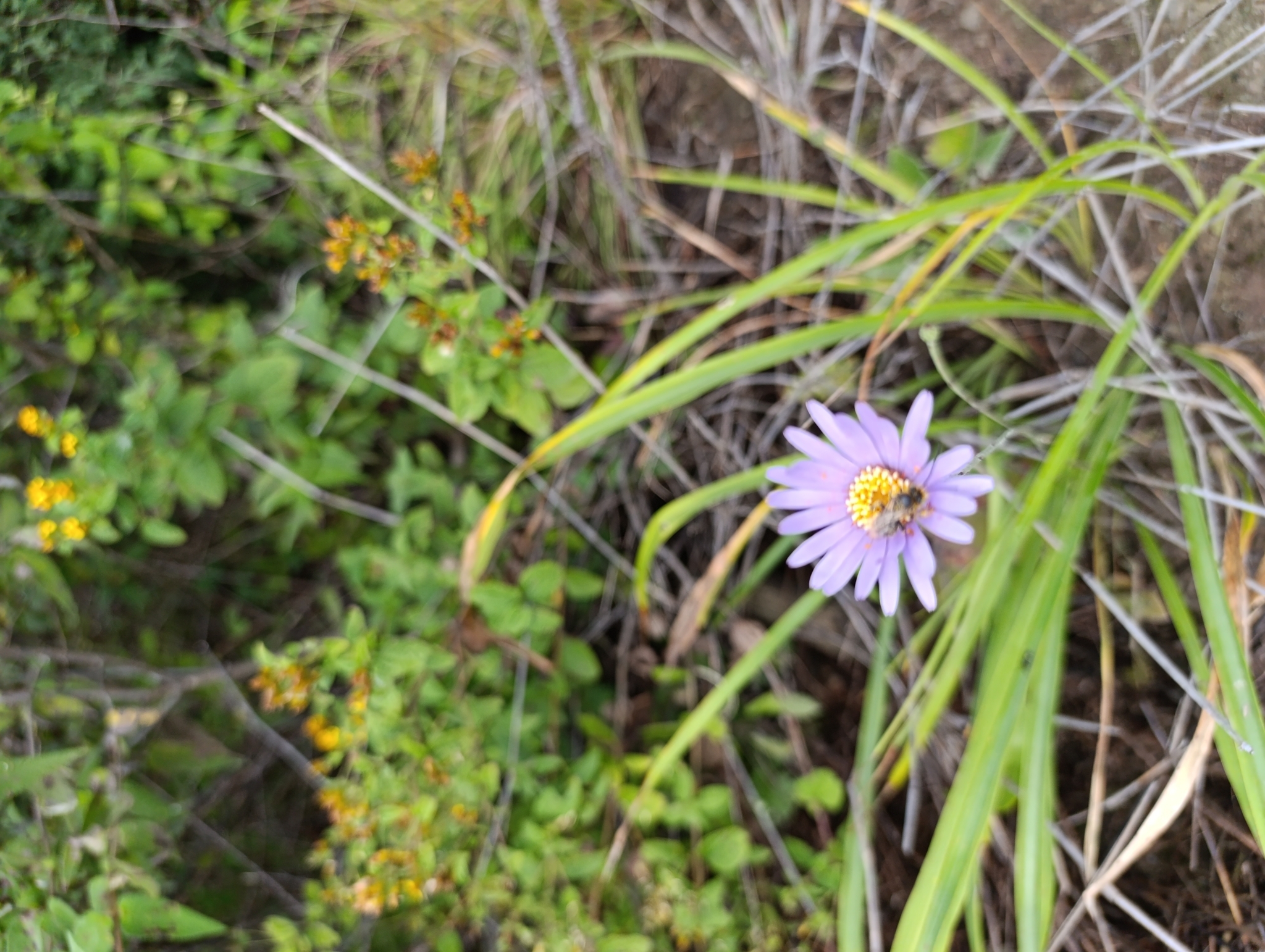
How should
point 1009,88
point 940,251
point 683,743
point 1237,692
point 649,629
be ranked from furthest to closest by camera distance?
1. point 649,629
2. point 1009,88
3. point 683,743
4. point 940,251
5. point 1237,692

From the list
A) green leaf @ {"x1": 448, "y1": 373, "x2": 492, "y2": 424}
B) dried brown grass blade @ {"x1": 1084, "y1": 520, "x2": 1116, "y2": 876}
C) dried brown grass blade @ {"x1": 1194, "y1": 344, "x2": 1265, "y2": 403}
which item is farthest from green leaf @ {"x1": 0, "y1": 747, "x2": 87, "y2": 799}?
dried brown grass blade @ {"x1": 1194, "y1": 344, "x2": 1265, "y2": 403}

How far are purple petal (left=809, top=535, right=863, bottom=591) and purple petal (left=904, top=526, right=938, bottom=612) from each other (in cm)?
6

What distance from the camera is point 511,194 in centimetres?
174

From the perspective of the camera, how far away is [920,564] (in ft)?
3.10

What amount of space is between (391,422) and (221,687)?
25.0 inches

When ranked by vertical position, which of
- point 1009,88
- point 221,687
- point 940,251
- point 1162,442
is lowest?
point 221,687

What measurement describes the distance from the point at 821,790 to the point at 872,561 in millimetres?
649

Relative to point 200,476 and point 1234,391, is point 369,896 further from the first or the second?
point 1234,391

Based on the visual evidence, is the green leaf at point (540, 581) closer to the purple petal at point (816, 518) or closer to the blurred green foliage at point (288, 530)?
the blurred green foliage at point (288, 530)

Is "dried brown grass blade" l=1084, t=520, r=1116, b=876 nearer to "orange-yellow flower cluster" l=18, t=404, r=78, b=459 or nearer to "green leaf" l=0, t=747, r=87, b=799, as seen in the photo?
"green leaf" l=0, t=747, r=87, b=799

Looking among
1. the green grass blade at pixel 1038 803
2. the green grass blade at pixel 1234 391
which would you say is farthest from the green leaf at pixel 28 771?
the green grass blade at pixel 1234 391

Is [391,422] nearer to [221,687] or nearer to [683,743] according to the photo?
[221,687]

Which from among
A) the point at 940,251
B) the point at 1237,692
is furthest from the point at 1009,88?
the point at 1237,692

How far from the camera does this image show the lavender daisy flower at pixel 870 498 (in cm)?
94
